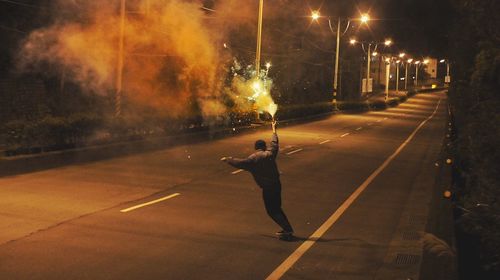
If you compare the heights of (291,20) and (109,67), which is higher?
(291,20)

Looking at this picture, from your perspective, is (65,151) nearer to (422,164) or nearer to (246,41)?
(422,164)

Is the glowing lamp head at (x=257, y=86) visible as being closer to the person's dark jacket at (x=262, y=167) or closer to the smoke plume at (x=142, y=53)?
the smoke plume at (x=142, y=53)

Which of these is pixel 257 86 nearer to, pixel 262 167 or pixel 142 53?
pixel 142 53

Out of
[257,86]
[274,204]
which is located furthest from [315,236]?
[257,86]

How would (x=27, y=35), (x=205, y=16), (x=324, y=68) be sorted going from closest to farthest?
(x=27, y=35) < (x=205, y=16) < (x=324, y=68)

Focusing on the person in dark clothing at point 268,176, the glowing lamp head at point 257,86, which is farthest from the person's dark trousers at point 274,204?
the glowing lamp head at point 257,86

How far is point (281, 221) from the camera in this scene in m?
10.2

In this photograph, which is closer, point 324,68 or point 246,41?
point 246,41

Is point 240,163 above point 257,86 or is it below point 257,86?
below

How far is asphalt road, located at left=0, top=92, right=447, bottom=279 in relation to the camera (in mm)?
8500

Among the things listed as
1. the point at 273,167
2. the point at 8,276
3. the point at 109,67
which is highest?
the point at 109,67

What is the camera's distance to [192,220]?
37.9ft

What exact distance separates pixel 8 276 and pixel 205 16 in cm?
3093

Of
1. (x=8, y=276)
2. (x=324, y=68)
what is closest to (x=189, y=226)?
(x=8, y=276)
